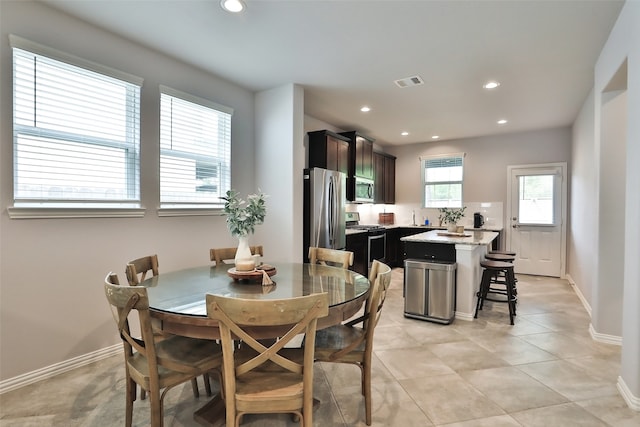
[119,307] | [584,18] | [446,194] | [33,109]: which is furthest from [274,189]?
[446,194]

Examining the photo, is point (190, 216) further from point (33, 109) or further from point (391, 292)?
point (391, 292)

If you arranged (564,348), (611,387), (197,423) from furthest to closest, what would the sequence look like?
(564,348) → (611,387) → (197,423)

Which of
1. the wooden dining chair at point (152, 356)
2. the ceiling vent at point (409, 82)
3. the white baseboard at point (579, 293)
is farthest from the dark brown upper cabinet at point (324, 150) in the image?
the white baseboard at point (579, 293)

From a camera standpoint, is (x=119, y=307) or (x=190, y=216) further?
(x=190, y=216)

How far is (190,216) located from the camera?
3412 mm

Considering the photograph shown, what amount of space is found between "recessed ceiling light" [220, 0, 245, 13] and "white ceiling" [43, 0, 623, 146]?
6 cm

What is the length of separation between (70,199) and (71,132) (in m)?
0.53

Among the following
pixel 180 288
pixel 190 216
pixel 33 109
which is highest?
pixel 33 109

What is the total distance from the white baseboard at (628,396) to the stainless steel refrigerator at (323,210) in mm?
2974

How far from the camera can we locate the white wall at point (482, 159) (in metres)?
6.12

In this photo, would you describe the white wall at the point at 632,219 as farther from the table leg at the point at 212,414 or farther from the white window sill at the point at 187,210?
the white window sill at the point at 187,210

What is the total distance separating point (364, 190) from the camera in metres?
6.09

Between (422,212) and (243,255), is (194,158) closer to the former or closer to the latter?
(243,255)

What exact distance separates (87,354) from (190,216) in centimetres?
146
